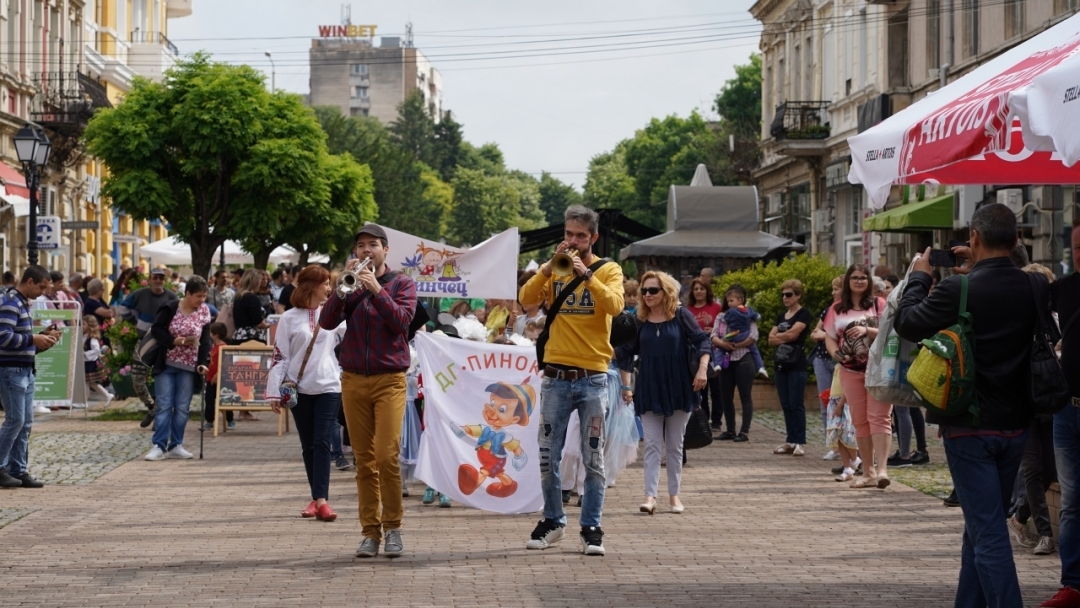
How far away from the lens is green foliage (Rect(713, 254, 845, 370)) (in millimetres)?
20500

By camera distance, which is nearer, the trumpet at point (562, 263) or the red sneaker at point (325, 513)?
the trumpet at point (562, 263)

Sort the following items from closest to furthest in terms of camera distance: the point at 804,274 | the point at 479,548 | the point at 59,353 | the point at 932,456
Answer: the point at 479,548
the point at 932,456
the point at 59,353
the point at 804,274

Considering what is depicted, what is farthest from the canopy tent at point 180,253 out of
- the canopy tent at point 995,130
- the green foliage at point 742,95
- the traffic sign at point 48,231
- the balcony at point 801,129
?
the green foliage at point 742,95

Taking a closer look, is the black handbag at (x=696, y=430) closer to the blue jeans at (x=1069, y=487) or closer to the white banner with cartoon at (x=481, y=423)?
the white banner with cartoon at (x=481, y=423)

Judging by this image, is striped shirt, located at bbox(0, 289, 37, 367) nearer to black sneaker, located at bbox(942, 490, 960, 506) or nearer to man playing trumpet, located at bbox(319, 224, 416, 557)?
man playing trumpet, located at bbox(319, 224, 416, 557)

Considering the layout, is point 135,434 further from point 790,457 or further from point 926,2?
point 926,2

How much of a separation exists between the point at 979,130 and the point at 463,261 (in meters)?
7.44

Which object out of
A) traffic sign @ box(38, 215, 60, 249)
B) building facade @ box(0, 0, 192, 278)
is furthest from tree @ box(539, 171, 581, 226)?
traffic sign @ box(38, 215, 60, 249)

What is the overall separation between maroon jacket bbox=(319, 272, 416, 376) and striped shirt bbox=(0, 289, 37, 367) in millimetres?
4437

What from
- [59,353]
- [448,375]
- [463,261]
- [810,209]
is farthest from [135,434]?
[810,209]

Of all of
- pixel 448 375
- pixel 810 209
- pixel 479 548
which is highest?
pixel 810 209

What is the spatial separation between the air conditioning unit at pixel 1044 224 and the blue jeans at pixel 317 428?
1666 centimetres

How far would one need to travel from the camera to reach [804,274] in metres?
20.6

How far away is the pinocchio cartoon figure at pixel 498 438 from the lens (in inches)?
430
